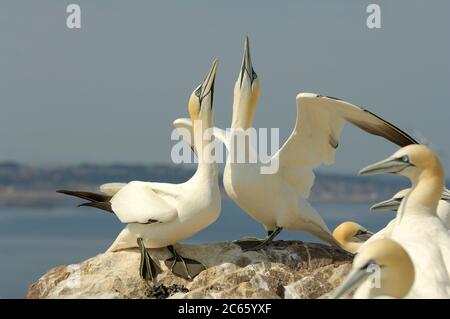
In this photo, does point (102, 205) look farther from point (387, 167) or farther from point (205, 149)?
point (387, 167)

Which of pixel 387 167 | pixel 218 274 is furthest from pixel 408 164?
A: pixel 218 274

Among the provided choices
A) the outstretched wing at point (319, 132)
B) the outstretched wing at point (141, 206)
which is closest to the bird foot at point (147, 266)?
the outstretched wing at point (141, 206)

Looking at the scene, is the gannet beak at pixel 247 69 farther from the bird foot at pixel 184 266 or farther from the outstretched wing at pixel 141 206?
the bird foot at pixel 184 266

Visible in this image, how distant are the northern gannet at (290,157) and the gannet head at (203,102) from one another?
0.83 feet

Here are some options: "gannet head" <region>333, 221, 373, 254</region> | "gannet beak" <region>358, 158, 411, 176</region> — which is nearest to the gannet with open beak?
"gannet beak" <region>358, 158, 411, 176</region>

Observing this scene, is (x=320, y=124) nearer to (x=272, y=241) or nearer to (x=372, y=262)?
(x=272, y=241)

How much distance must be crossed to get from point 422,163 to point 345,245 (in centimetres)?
267

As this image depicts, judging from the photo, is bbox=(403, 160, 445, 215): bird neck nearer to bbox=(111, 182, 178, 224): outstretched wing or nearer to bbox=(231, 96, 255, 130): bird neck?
bbox=(231, 96, 255, 130): bird neck

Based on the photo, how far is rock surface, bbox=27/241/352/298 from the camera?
34.7 feet

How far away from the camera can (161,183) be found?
11789 millimetres

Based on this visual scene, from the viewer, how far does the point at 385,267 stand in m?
8.08

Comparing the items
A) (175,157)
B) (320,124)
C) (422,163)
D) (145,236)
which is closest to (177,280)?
(145,236)

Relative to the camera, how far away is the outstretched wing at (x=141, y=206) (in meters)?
11.5

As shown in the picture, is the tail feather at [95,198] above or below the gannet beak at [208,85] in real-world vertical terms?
below
